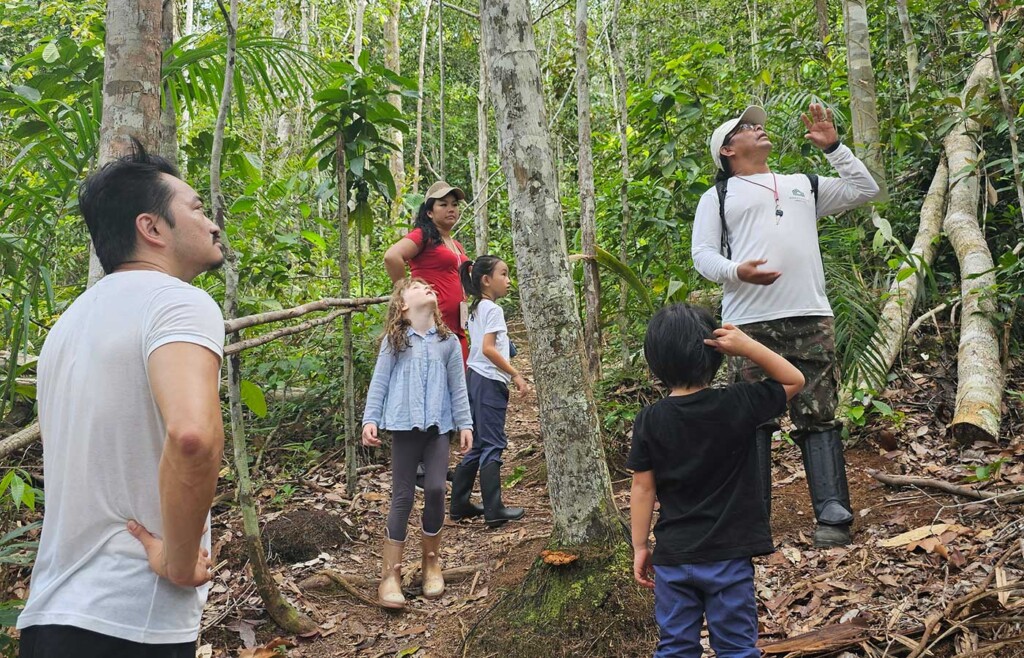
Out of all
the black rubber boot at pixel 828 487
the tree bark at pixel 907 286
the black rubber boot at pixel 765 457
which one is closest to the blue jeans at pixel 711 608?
the black rubber boot at pixel 765 457

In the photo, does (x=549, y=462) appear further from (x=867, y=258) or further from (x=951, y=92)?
(x=951, y=92)

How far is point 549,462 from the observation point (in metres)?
3.33

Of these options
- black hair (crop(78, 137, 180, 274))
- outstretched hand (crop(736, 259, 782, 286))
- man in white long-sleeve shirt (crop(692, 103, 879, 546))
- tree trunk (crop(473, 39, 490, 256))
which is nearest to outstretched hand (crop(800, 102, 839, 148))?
man in white long-sleeve shirt (crop(692, 103, 879, 546))

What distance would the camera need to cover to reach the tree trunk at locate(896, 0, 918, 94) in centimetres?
654

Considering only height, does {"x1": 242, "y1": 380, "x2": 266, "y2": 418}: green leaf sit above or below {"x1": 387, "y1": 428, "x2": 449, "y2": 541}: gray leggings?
above

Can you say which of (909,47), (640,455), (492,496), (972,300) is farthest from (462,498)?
(909,47)

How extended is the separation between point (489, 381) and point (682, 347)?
294cm

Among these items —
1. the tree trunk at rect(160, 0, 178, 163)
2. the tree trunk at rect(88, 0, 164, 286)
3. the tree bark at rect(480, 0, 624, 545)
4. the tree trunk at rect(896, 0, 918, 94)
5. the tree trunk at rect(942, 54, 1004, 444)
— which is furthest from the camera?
the tree trunk at rect(896, 0, 918, 94)

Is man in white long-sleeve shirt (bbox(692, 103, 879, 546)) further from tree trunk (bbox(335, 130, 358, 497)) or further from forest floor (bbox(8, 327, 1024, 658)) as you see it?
tree trunk (bbox(335, 130, 358, 497))

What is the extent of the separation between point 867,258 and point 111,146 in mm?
5192

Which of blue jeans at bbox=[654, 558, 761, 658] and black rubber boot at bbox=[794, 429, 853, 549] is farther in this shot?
black rubber boot at bbox=[794, 429, 853, 549]

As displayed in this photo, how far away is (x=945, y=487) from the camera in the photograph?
3777 mm

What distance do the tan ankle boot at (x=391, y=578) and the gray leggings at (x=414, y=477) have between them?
0.06 m

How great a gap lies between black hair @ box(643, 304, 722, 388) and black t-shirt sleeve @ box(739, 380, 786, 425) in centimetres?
13
